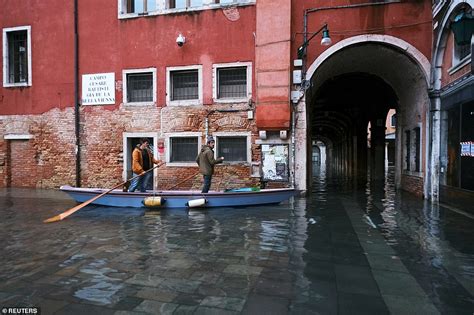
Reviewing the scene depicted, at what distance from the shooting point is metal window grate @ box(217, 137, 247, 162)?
12.4 m

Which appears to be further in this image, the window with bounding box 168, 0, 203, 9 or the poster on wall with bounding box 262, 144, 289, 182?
the window with bounding box 168, 0, 203, 9

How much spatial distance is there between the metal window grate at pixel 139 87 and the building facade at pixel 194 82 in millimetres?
39

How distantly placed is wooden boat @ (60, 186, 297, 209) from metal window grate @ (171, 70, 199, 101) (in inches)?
177

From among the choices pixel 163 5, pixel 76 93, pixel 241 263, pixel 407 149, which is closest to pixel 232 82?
pixel 163 5

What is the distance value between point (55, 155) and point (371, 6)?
12.3m

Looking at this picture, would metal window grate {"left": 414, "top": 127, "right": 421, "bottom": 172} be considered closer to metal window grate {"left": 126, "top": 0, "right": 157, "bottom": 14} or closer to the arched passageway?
the arched passageway

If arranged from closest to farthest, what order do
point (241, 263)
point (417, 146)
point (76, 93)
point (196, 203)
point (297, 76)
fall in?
point (241, 263) → point (196, 203) → point (297, 76) → point (417, 146) → point (76, 93)

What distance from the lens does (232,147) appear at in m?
12.5

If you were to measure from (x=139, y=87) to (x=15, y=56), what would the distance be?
233 inches

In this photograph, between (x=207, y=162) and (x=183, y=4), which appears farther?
(x=183, y=4)

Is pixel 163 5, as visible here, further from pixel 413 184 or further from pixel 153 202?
pixel 413 184

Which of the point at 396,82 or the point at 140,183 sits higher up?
the point at 396,82

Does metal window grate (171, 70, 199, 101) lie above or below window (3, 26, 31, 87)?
below

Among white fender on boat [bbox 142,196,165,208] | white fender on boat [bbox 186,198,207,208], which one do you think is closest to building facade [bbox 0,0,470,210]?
white fender on boat [bbox 186,198,207,208]
